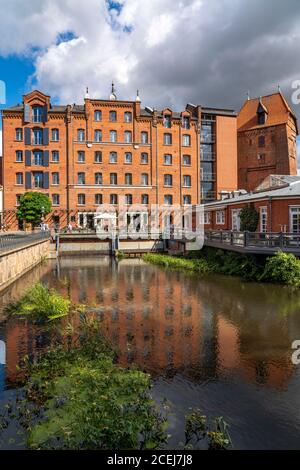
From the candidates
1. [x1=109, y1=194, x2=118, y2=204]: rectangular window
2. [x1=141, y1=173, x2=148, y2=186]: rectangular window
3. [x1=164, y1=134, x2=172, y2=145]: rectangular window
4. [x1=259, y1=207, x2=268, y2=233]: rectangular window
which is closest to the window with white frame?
[x1=259, y1=207, x2=268, y2=233]: rectangular window

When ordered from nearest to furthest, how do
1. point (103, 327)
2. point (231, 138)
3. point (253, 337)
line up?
point (253, 337)
point (103, 327)
point (231, 138)

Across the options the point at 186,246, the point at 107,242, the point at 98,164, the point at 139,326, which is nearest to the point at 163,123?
the point at 98,164

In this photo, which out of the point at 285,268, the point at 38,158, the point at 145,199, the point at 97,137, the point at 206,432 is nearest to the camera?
the point at 206,432

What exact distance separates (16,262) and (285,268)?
13888 mm

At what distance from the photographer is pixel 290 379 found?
7090mm

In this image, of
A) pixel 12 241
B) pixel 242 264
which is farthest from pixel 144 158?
pixel 12 241

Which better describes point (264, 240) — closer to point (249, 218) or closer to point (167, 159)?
point (249, 218)

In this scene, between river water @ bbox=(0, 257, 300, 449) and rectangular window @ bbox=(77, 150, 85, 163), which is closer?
river water @ bbox=(0, 257, 300, 449)

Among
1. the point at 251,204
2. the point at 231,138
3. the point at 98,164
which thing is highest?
the point at 231,138

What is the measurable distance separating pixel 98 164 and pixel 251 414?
39852mm

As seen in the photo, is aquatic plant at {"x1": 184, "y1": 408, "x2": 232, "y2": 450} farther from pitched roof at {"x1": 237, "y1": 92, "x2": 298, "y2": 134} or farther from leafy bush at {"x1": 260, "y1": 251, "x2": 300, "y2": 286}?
pitched roof at {"x1": 237, "y1": 92, "x2": 298, "y2": 134}

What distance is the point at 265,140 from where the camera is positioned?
4991 centimetres

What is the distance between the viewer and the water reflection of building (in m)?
7.86
